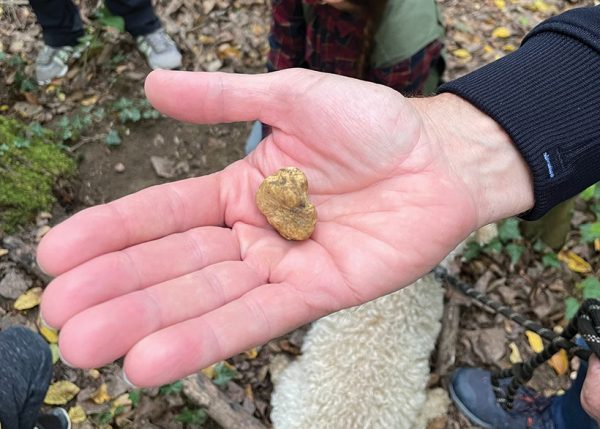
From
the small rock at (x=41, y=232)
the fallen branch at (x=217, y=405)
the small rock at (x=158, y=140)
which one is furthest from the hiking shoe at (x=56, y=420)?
the small rock at (x=158, y=140)

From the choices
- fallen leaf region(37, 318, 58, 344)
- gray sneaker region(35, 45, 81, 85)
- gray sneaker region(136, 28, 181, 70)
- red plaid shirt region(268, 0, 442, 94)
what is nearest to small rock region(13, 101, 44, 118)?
gray sneaker region(35, 45, 81, 85)

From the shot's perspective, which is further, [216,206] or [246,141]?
[246,141]

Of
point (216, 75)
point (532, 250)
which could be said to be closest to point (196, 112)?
point (216, 75)

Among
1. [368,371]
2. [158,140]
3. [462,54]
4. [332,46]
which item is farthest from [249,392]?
[462,54]

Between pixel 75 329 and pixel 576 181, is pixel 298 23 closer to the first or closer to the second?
pixel 576 181

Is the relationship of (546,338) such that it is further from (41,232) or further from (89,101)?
(89,101)

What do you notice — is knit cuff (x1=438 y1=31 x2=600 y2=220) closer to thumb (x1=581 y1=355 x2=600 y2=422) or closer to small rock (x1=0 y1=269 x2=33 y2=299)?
thumb (x1=581 y1=355 x2=600 y2=422)

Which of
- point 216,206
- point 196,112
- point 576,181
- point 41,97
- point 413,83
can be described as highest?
point 196,112
